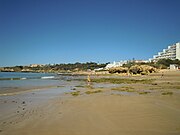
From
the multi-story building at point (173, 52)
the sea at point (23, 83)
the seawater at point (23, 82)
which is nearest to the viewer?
the sea at point (23, 83)

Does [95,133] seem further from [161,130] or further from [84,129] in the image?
[161,130]

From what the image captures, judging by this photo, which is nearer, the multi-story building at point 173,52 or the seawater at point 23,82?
the seawater at point 23,82

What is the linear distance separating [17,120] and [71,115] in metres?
2.20

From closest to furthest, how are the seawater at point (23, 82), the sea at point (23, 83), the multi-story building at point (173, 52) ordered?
the sea at point (23, 83) → the seawater at point (23, 82) → the multi-story building at point (173, 52)

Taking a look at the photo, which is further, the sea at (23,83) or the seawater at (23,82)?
the seawater at (23,82)

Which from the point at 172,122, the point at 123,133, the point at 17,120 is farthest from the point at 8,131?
the point at 172,122

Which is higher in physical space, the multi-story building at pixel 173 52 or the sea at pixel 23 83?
the multi-story building at pixel 173 52

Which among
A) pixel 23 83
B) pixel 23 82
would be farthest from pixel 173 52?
pixel 23 83

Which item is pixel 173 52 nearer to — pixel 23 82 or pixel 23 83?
pixel 23 82

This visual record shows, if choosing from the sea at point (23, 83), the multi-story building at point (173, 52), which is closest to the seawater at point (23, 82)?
the sea at point (23, 83)

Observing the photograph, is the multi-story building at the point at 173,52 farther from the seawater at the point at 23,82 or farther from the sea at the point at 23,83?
the seawater at the point at 23,82

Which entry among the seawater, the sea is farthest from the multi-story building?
the seawater

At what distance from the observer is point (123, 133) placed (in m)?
6.00

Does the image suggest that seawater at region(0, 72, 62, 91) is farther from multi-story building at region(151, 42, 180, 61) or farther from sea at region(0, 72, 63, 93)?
multi-story building at region(151, 42, 180, 61)
